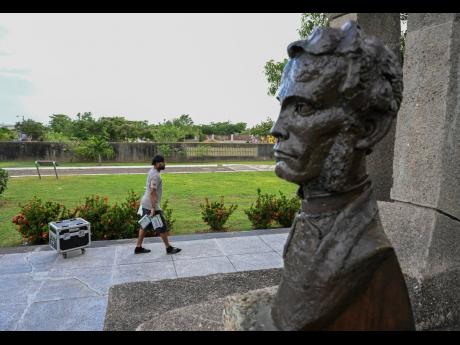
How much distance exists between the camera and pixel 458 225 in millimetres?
2885

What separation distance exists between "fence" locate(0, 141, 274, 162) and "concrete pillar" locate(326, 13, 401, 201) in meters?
20.8

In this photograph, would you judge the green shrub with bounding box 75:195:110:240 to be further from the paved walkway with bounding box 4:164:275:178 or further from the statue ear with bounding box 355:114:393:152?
the paved walkway with bounding box 4:164:275:178

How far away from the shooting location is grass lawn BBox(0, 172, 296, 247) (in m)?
7.94

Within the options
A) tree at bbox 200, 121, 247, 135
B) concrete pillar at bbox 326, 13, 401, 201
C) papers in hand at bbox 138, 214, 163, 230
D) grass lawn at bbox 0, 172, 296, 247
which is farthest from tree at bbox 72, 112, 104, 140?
concrete pillar at bbox 326, 13, 401, 201

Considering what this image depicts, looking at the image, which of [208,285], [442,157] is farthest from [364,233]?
[208,285]

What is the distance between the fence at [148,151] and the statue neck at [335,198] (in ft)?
74.7

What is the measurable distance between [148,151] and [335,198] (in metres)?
23.3

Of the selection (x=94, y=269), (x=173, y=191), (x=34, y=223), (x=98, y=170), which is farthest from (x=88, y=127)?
(x=94, y=269)

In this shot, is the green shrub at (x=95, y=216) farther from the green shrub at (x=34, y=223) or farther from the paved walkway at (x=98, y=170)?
the paved walkway at (x=98, y=170)

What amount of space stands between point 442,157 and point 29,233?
6287 millimetres

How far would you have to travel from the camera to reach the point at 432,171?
2844 mm

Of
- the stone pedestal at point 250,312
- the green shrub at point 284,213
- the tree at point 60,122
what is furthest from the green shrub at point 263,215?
the tree at point 60,122

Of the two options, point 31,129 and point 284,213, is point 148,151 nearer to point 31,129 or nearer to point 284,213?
point 31,129
